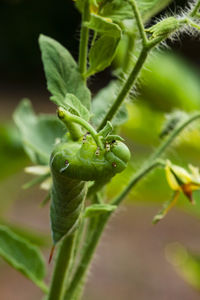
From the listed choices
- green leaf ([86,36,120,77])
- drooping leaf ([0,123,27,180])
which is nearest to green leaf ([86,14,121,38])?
green leaf ([86,36,120,77])

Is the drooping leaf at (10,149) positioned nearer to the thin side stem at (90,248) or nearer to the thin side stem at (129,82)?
the thin side stem at (90,248)

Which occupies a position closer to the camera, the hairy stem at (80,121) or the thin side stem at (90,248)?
the hairy stem at (80,121)

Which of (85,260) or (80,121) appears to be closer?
(80,121)

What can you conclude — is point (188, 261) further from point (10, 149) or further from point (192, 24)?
point (192, 24)

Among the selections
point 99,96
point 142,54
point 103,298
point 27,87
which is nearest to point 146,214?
point 103,298

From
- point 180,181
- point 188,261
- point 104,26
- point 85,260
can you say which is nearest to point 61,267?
point 85,260

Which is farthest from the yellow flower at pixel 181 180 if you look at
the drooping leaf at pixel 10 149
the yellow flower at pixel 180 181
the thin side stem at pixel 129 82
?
the drooping leaf at pixel 10 149
